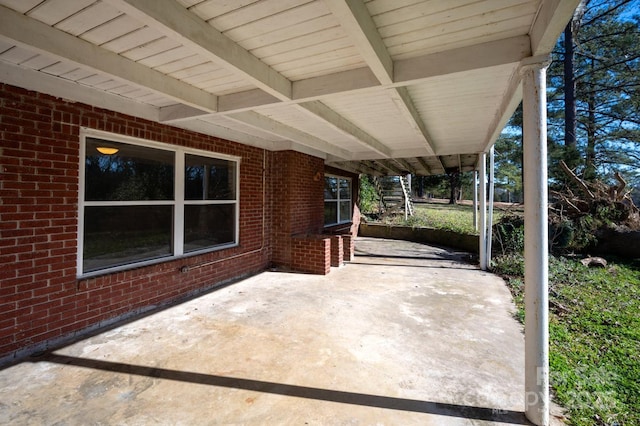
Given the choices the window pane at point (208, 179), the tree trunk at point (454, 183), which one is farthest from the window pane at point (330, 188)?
the tree trunk at point (454, 183)

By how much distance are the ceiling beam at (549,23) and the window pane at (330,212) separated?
23.4ft

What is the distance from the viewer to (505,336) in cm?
326

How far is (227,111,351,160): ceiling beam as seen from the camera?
12.9ft

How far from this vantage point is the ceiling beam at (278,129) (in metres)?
3.94

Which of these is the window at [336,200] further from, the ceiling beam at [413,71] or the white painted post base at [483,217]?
the ceiling beam at [413,71]

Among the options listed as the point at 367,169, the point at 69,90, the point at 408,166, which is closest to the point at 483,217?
the point at 408,166

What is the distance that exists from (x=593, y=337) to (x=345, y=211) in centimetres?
757

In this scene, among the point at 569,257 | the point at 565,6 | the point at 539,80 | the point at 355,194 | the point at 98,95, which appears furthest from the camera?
the point at 355,194

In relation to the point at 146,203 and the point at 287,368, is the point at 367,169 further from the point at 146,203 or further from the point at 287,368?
the point at 287,368

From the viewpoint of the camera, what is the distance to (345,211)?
10414mm

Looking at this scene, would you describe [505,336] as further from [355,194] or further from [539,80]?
[355,194]

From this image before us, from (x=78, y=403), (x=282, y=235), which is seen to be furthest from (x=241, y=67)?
(x=282, y=235)

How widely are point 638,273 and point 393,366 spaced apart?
6791 mm

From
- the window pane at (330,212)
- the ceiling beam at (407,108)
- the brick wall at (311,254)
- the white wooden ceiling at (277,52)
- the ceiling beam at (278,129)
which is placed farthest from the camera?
the window pane at (330,212)
